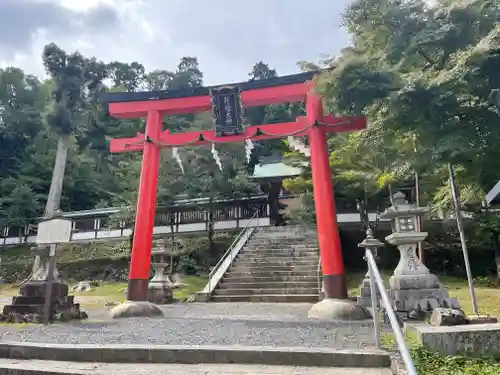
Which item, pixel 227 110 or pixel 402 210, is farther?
pixel 227 110

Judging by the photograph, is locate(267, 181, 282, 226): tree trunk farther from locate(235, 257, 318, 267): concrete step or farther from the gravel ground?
the gravel ground

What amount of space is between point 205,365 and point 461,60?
4950mm

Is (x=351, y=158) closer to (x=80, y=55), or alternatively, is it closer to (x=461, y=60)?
(x=461, y=60)

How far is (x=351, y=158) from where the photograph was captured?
44.6ft

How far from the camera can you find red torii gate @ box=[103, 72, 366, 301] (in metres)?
8.71

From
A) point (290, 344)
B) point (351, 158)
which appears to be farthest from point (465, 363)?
point (351, 158)

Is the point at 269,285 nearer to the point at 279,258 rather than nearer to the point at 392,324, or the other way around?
the point at 279,258

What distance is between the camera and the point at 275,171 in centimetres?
1969

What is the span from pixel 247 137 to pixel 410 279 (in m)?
5.40

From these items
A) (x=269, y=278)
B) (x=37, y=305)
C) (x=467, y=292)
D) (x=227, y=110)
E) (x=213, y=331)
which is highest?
(x=227, y=110)

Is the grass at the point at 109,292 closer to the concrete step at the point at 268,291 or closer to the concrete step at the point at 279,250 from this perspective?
the concrete step at the point at 268,291

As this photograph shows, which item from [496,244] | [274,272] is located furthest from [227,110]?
[496,244]

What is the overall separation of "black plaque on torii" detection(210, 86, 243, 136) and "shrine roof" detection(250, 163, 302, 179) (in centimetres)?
811

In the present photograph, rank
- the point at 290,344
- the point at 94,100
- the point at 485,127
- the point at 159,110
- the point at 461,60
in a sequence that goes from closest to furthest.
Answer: the point at 290,344 < the point at 461,60 < the point at 485,127 < the point at 159,110 < the point at 94,100
